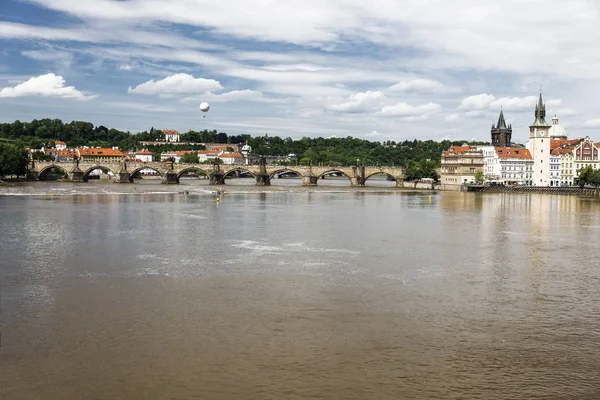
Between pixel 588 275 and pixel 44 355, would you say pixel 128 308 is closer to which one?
pixel 44 355

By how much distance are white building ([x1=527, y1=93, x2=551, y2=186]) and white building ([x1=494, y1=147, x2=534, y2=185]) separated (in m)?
1.62

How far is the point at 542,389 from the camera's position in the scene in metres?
12.4

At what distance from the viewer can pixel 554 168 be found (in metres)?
120

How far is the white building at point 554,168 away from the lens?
119 meters

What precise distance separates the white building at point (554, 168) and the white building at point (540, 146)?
77 cm

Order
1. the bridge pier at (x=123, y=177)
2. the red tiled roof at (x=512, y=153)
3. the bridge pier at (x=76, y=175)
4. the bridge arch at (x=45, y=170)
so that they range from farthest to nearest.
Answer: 1. the red tiled roof at (x=512, y=153)
2. the bridge pier at (x=123, y=177)
3. the bridge pier at (x=76, y=175)
4. the bridge arch at (x=45, y=170)

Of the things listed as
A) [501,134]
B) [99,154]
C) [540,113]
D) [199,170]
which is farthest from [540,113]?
[99,154]

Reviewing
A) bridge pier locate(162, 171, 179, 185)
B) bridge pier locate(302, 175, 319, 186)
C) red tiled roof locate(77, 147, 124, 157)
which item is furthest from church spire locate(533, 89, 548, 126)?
red tiled roof locate(77, 147, 124, 157)

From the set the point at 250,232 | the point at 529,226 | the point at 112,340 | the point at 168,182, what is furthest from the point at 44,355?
the point at 168,182

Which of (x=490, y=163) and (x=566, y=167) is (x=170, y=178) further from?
(x=566, y=167)

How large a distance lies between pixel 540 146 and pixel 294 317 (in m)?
113

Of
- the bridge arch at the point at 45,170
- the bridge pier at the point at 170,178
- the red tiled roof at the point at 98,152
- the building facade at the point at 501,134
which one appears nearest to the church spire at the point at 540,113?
the building facade at the point at 501,134

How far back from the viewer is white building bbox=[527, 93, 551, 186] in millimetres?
118562

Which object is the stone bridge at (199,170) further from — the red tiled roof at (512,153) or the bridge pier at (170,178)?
the red tiled roof at (512,153)
